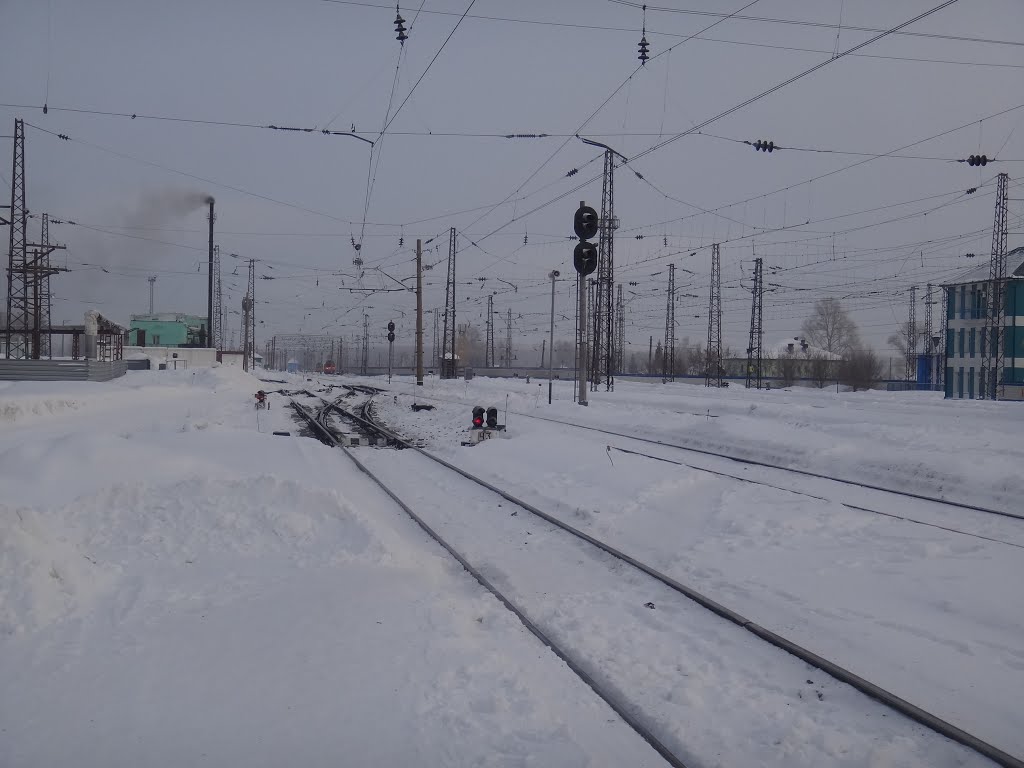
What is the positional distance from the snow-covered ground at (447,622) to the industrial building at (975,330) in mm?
36022

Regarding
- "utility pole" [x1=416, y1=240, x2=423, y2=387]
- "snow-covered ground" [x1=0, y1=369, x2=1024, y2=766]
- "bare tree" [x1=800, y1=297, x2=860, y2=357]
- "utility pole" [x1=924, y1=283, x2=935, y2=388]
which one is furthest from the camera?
"bare tree" [x1=800, y1=297, x2=860, y2=357]

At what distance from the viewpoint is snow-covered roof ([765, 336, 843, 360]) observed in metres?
90.6

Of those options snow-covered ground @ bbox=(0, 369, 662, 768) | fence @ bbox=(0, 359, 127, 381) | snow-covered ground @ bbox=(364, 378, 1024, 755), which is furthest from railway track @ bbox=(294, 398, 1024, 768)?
fence @ bbox=(0, 359, 127, 381)

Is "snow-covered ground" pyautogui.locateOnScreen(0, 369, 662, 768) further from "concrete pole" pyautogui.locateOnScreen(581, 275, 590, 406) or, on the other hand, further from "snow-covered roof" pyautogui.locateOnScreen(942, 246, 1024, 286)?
"snow-covered roof" pyautogui.locateOnScreen(942, 246, 1024, 286)

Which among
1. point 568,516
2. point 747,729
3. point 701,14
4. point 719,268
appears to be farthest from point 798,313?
point 747,729

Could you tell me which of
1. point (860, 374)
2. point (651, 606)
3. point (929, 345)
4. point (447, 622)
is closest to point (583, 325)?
point (651, 606)

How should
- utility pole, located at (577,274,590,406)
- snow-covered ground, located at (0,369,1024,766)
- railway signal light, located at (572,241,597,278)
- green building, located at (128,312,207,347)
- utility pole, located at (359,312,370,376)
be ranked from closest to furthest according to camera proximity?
snow-covered ground, located at (0,369,1024,766)
railway signal light, located at (572,241,597,278)
utility pole, located at (577,274,590,406)
green building, located at (128,312,207,347)
utility pole, located at (359,312,370,376)

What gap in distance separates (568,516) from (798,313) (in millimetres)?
69864

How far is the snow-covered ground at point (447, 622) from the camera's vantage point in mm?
4324

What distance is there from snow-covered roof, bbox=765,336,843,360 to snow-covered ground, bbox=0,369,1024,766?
8455 cm

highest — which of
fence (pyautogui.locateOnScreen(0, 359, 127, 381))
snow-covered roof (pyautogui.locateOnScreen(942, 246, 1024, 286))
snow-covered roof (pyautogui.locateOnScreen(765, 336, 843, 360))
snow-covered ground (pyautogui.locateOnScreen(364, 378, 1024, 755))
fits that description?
snow-covered roof (pyautogui.locateOnScreen(942, 246, 1024, 286))

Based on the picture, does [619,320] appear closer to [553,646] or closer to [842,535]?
[842,535]

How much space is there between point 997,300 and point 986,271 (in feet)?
19.5

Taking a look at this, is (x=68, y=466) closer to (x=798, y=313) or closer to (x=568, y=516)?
(x=568, y=516)
